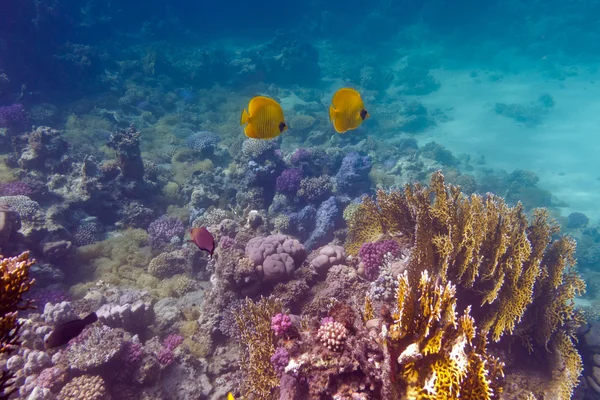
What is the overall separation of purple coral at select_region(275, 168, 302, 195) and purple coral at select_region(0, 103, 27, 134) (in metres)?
12.9

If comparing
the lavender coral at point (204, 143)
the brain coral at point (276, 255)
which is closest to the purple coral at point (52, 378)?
the brain coral at point (276, 255)

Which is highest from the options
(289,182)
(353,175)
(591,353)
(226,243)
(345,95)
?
(353,175)

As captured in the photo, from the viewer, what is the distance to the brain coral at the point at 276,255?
17.0 feet

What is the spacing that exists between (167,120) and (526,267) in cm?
1930

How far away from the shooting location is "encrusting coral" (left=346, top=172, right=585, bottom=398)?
12.9ft

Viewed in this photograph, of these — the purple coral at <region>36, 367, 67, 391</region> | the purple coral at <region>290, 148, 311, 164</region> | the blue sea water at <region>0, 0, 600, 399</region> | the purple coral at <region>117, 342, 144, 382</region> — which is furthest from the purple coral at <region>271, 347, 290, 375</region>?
the purple coral at <region>290, 148, 311, 164</region>

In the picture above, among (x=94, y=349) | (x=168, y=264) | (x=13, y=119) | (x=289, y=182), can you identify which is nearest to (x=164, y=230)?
(x=168, y=264)

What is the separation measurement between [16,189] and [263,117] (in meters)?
9.55

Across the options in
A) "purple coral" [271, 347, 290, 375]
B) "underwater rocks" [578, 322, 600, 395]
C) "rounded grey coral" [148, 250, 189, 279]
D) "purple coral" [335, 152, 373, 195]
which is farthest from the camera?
"purple coral" [335, 152, 373, 195]

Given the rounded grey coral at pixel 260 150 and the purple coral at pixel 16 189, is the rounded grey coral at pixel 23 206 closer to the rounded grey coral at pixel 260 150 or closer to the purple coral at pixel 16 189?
the purple coral at pixel 16 189

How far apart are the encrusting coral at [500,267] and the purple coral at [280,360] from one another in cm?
166

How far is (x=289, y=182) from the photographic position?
33.1ft

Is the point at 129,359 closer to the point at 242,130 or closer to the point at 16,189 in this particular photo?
the point at 16,189

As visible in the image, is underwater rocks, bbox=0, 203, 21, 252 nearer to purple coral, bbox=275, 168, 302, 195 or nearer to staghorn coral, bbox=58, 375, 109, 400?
staghorn coral, bbox=58, 375, 109, 400
